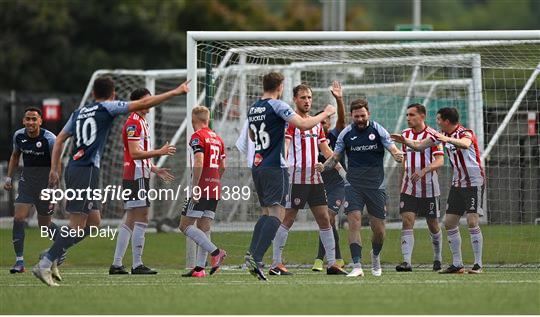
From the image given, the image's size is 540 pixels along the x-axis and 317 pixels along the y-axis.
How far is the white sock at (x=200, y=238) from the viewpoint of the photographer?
14922 mm

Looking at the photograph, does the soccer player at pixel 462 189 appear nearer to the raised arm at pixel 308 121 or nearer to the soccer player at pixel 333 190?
the soccer player at pixel 333 190

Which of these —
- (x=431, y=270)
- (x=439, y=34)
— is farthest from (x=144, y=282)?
(x=439, y=34)

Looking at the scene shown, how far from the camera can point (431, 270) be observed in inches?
654

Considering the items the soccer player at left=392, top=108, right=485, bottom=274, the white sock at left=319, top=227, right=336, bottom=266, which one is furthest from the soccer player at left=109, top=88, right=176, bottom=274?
the soccer player at left=392, top=108, right=485, bottom=274

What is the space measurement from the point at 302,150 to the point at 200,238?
1862mm

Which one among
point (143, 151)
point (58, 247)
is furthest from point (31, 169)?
point (58, 247)

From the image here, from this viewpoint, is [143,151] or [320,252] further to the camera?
[320,252]

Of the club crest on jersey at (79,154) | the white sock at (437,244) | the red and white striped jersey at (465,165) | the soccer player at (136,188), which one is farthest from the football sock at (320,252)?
the club crest on jersey at (79,154)

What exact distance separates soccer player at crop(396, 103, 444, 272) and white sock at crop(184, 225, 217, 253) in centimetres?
263

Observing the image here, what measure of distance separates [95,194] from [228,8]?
42.8 metres

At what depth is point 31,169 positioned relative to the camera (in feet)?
53.3

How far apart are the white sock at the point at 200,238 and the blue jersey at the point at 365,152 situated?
172cm

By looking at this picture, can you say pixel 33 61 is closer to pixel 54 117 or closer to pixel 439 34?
pixel 54 117

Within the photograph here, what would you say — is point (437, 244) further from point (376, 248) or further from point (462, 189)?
point (376, 248)
